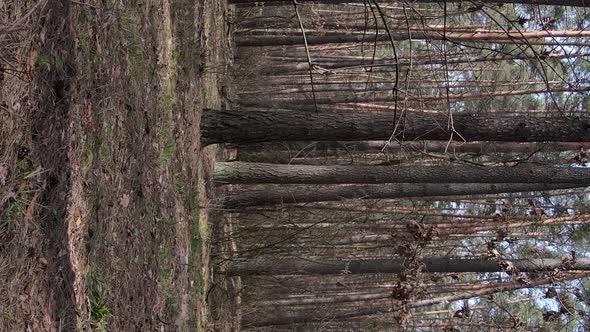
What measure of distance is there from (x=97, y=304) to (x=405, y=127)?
8.65 ft

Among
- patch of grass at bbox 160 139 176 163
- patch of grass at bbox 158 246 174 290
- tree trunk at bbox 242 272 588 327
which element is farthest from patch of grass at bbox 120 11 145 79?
tree trunk at bbox 242 272 588 327

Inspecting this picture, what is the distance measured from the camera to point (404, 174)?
638cm

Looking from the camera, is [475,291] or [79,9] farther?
[475,291]

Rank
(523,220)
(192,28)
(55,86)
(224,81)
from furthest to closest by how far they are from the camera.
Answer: (523,220) → (224,81) → (192,28) → (55,86)

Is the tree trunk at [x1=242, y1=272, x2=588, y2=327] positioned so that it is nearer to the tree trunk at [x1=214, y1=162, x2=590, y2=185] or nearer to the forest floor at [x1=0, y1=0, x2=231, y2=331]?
the tree trunk at [x1=214, y1=162, x2=590, y2=185]

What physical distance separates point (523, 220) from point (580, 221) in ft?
5.20

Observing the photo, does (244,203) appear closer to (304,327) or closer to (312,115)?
(312,115)

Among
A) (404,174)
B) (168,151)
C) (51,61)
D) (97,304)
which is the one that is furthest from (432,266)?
(51,61)

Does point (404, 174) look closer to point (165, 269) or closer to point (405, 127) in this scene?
point (405, 127)

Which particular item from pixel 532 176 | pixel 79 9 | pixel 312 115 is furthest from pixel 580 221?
pixel 79 9

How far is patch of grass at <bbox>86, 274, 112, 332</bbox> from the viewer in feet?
11.9

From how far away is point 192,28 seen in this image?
6.67 metres

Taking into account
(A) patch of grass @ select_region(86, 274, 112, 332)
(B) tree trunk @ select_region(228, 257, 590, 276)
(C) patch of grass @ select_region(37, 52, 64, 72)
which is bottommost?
(B) tree trunk @ select_region(228, 257, 590, 276)

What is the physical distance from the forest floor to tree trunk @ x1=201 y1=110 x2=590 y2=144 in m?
0.88
